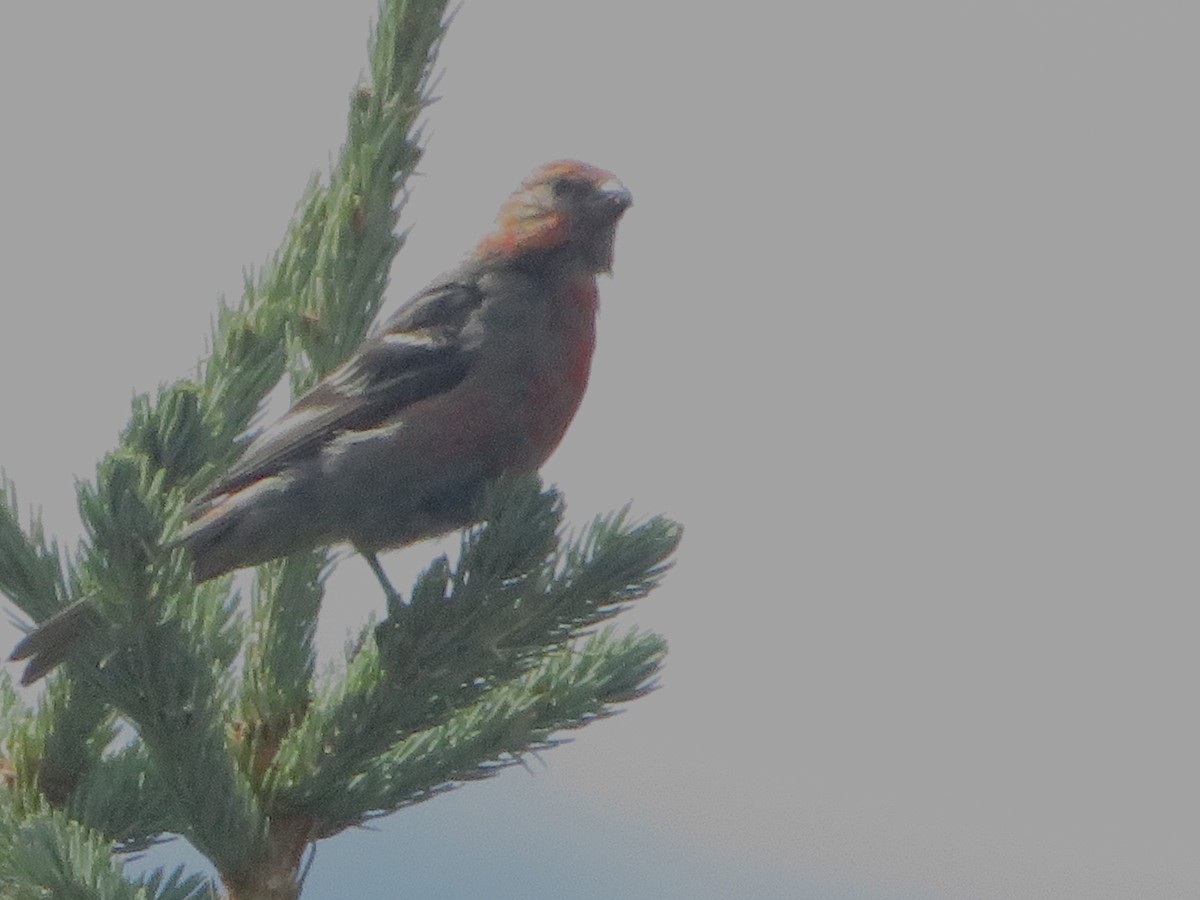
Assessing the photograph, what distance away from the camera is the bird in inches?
121

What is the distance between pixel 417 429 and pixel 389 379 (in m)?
0.19

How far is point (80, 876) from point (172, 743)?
7.9 inches

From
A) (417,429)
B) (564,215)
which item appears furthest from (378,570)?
(564,215)

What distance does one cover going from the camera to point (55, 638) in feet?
6.19

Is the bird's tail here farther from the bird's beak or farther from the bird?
the bird's beak

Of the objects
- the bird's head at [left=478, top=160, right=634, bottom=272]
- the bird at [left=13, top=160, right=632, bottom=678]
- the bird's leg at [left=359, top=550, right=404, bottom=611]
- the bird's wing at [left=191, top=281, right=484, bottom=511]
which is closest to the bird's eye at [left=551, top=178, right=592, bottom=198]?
the bird's head at [left=478, top=160, right=634, bottom=272]

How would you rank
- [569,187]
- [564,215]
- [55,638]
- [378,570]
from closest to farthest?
[55,638], [378,570], [564,215], [569,187]

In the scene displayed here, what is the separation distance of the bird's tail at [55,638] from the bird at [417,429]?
79 centimetres

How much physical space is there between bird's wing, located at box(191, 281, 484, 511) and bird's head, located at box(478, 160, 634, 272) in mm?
318

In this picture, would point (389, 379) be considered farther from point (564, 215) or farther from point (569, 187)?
point (569, 187)

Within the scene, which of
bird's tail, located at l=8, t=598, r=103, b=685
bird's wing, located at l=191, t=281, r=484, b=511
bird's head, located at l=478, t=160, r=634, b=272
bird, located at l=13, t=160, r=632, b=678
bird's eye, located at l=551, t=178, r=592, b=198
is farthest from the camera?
bird's eye, located at l=551, t=178, r=592, b=198

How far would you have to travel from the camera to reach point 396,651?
1984 mm

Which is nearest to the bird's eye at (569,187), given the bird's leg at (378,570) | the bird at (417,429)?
the bird at (417,429)

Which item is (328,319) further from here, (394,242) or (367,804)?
(367,804)
